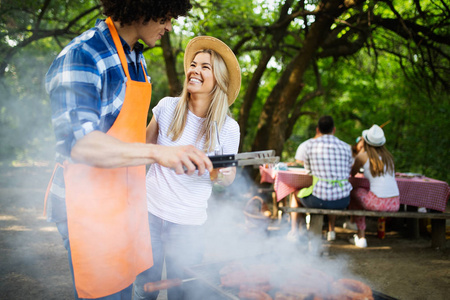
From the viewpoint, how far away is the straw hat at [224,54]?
7.73 feet

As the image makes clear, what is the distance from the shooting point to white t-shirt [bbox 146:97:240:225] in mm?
2111

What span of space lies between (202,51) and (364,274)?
11.5 feet

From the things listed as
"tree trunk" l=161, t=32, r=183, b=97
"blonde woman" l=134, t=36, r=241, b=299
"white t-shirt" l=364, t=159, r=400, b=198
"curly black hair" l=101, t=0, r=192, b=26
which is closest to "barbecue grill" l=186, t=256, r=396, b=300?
"blonde woman" l=134, t=36, r=241, b=299

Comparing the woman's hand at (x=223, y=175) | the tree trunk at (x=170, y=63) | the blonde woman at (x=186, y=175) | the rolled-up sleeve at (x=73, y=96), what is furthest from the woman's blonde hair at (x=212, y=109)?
the tree trunk at (x=170, y=63)

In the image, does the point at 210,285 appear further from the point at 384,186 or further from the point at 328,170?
the point at 384,186

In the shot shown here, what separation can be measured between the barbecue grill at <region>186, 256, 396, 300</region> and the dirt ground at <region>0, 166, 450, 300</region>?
1.83 m

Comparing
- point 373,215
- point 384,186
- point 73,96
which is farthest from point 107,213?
point 384,186

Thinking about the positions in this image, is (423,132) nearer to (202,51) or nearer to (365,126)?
(365,126)

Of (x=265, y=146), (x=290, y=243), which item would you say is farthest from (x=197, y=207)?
(x=265, y=146)

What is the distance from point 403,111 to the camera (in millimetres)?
11875

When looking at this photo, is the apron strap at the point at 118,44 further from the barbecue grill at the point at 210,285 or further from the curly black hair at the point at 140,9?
the barbecue grill at the point at 210,285

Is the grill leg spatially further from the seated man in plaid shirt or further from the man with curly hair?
the man with curly hair

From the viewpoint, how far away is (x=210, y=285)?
1952 mm

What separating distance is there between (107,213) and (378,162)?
4402mm
